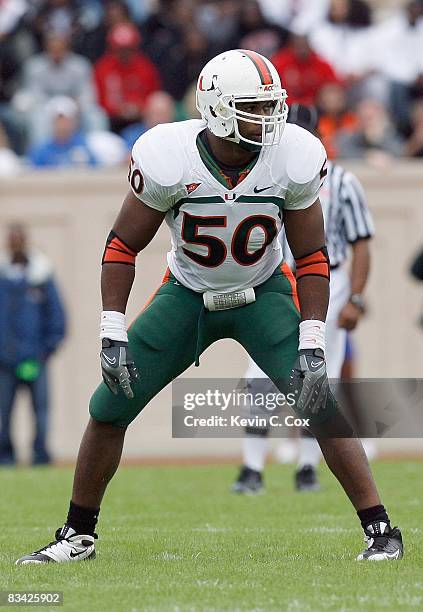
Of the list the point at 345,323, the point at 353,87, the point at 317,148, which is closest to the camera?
the point at 317,148

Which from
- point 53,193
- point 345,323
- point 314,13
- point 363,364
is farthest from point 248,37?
point 345,323

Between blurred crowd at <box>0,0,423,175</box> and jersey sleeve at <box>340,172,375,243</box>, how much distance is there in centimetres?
437

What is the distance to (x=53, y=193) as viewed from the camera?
36.1 ft

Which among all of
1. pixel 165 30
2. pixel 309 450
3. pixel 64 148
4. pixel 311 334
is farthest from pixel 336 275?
pixel 165 30

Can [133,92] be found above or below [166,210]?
above

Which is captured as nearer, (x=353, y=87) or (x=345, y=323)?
Result: (x=345, y=323)

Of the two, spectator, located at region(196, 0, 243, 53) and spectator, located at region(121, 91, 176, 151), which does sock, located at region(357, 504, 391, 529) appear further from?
spectator, located at region(196, 0, 243, 53)

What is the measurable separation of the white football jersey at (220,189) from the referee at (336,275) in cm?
214

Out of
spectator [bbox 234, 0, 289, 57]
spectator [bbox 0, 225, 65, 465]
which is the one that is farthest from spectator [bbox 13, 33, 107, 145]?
spectator [bbox 0, 225, 65, 465]

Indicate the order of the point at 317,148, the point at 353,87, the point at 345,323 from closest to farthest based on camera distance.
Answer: the point at 317,148
the point at 345,323
the point at 353,87

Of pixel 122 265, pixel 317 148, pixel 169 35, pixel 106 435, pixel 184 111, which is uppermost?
pixel 169 35

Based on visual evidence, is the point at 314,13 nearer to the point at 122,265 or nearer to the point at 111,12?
the point at 111,12

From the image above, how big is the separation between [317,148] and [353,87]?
757 centimetres

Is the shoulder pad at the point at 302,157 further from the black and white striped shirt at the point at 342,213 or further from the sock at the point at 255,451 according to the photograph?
the sock at the point at 255,451
